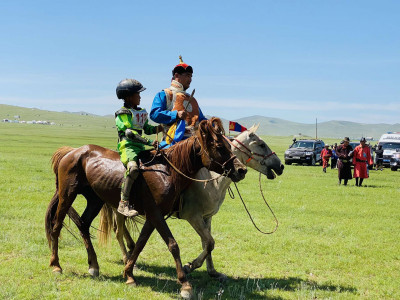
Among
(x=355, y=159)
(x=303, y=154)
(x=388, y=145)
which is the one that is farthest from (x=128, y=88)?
(x=388, y=145)

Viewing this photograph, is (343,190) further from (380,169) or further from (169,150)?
(380,169)

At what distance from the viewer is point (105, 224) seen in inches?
294

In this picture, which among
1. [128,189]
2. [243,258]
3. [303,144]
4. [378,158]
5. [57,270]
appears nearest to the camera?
[128,189]

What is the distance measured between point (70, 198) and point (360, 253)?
5.75 meters

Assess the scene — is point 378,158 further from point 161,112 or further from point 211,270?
point 161,112

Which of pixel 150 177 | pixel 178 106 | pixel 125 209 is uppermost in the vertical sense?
pixel 178 106

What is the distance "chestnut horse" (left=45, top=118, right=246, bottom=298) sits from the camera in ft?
18.2

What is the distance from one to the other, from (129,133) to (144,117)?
0.59m

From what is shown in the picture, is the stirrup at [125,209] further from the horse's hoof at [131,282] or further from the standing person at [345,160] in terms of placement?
the standing person at [345,160]

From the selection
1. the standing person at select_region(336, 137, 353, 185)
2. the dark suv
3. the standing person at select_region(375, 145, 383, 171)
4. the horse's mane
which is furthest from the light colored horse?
the standing person at select_region(375, 145, 383, 171)

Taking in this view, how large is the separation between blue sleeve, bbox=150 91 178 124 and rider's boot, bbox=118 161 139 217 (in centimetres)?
95

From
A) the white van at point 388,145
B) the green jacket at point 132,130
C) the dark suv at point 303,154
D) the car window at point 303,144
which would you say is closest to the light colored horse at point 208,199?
the green jacket at point 132,130

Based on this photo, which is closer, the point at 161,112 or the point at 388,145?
the point at 161,112

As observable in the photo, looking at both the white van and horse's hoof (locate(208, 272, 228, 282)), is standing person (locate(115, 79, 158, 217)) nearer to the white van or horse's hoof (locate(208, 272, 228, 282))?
horse's hoof (locate(208, 272, 228, 282))
